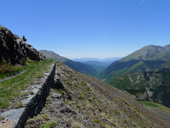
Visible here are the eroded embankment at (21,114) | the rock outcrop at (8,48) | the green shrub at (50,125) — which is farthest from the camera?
the rock outcrop at (8,48)

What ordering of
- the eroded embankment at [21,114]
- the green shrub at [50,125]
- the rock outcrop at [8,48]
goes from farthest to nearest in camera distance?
1. the rock outcrop at [8,48]
2. the green shrub at [50,125]
3. the eroded embankment at [21,114]

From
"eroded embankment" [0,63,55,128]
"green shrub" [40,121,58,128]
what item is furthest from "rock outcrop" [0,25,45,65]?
"green shrub" [40,121,58,128]

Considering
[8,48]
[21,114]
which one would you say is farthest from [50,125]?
[8,48]

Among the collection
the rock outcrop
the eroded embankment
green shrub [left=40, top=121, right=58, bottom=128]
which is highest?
the rock outcrop

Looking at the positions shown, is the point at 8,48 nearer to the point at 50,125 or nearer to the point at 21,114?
the point at 21,114

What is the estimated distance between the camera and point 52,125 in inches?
254

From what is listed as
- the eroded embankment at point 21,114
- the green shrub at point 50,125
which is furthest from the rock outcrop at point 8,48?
the green shrub at point 50,125

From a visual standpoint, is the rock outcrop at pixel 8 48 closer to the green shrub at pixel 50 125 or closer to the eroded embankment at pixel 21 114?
the eroded embankment at pixel 21 114

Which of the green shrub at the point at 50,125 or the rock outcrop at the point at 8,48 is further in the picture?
the rock outcrop at the point at 8,48

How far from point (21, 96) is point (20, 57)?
18205mm

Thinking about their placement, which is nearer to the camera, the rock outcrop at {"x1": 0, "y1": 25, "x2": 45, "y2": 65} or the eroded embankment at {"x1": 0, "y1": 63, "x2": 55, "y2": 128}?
the eroded embankment at {"x1": 0, "y1": 63, "x2": 55, "y2": 128}

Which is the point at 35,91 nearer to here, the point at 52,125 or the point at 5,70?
the point at 52,125

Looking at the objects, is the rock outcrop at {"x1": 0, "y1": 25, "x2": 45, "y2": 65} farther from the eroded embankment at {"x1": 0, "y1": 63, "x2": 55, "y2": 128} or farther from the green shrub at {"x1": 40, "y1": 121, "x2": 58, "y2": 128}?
the green shrub at {"x1": 40, "y1": 121, "x2": 58, "y2": 128}

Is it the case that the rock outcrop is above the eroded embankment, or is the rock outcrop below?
above
